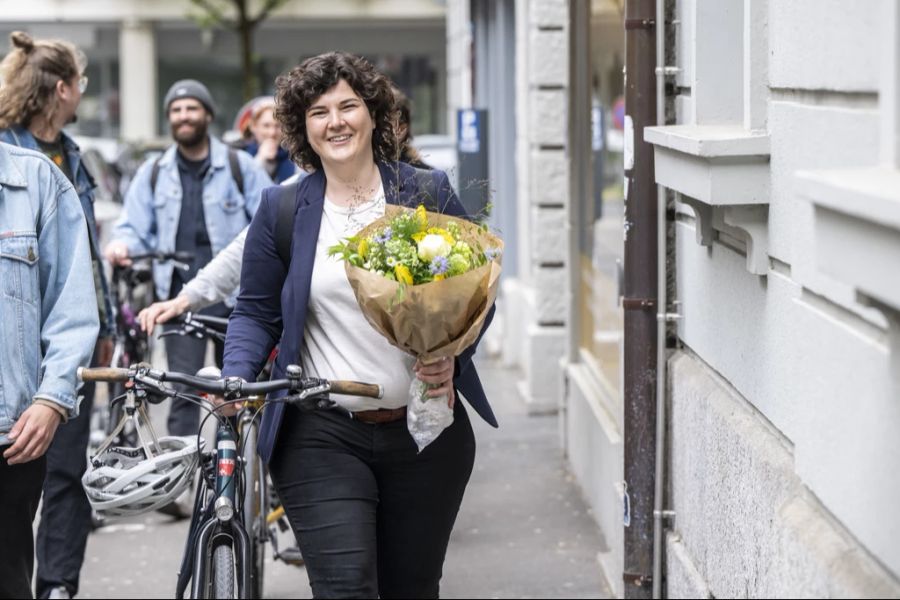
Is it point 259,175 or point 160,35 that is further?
point 160,35

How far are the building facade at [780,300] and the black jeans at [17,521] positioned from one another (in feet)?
6.52

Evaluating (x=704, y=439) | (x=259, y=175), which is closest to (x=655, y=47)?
(x=704, y=439)

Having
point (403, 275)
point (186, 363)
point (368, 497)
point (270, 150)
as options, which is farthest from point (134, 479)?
point (270, 150)

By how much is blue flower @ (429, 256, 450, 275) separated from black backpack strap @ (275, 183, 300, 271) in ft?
2.10

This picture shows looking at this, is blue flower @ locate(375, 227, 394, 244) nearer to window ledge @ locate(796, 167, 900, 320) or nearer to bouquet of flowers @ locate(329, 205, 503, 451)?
bouquet of flowers @ locate(329, 205, 503, 451)

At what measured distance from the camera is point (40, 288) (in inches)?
189

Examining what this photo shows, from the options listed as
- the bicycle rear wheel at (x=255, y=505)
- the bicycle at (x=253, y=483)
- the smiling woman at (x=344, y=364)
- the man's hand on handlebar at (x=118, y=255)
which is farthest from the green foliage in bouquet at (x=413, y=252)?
the man's hand on handlebar at (x=118, y=255)

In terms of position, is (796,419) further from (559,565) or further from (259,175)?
(259,175)

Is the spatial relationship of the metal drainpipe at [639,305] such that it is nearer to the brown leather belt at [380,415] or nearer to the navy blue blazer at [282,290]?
the navy blue blazer at [282,290]

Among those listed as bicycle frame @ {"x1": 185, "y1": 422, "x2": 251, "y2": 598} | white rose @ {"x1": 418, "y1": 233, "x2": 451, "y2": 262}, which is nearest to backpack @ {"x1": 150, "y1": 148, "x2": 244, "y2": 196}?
bicycle frame @ {"x1": 185, "y1": 422, "x2": 251, "y2": 598}

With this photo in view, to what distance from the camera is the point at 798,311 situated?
362cm

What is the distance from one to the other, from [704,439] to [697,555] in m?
0.44

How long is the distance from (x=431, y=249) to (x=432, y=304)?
137mm

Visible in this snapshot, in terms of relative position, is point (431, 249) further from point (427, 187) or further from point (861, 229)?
point (861, 229)
